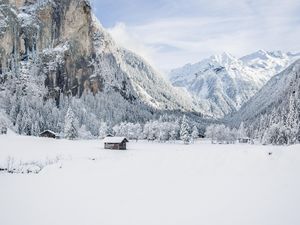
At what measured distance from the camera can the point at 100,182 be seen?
28.3 metres

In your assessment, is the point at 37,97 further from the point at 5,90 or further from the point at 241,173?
the point at 241,173

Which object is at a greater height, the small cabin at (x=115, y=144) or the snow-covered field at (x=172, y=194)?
the small cabin at (x=115, y=144)

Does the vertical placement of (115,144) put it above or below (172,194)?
above

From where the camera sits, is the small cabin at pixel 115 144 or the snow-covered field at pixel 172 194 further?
the small cabin at pixel 115 144

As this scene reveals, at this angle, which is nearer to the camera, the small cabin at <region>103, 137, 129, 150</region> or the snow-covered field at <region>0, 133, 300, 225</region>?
the snow-covered field at <region>0, 133, 300, 225</region>

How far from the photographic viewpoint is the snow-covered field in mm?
18578

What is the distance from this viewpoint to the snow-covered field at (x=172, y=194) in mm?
18578

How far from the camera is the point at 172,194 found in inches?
902

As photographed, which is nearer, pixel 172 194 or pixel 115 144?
pixel 172 194

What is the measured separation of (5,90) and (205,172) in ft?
548

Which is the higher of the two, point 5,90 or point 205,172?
point 5,90

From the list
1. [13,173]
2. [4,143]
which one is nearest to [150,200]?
[13,173]

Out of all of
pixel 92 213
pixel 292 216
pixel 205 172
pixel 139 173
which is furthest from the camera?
pixel 139 173

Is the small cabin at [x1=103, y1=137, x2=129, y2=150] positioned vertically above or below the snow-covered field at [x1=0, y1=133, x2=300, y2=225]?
above
